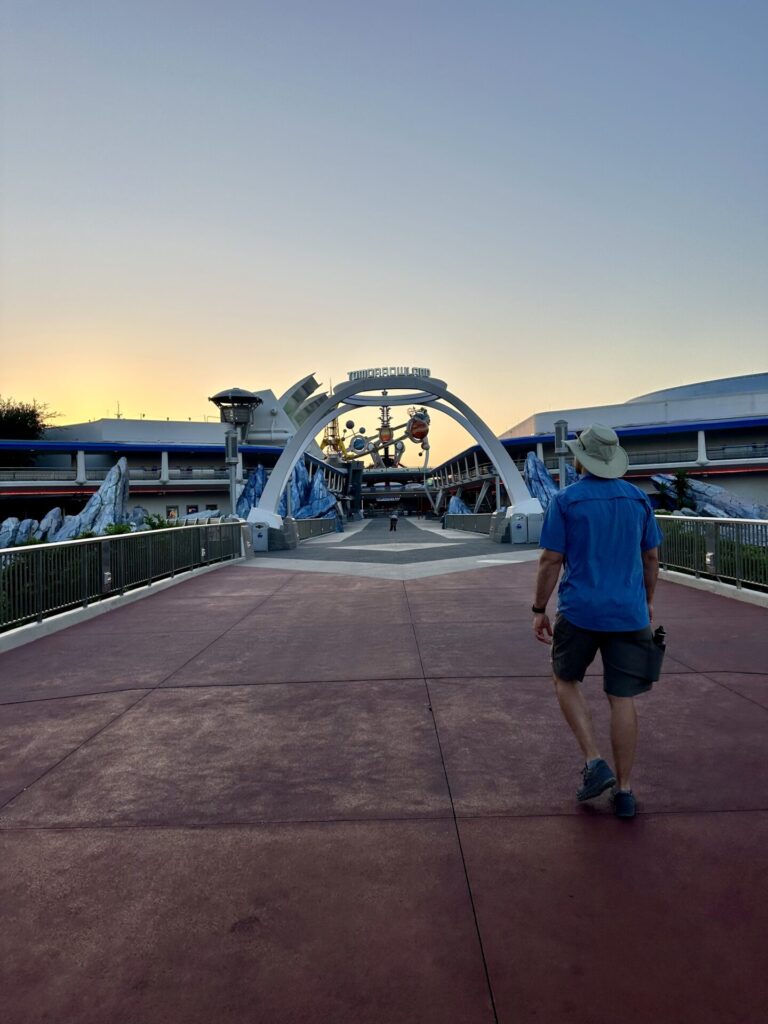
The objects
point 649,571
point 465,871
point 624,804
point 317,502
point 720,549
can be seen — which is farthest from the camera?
point 317,502

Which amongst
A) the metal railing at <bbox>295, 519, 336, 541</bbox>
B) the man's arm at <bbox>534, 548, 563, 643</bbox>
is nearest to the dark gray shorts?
the man's arm at <bbox>534, 548, 563, 643</bbox>

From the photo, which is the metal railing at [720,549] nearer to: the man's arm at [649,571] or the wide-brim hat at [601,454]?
the man's arm at [649,571]

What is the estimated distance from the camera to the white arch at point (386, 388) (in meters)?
27.1

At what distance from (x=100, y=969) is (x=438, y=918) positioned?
1185 mm

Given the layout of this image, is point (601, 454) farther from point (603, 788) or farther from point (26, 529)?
point (26, 529)

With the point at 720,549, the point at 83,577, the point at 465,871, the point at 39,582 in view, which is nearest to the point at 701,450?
the point at 720,549

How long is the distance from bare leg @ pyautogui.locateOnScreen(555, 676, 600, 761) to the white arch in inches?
921

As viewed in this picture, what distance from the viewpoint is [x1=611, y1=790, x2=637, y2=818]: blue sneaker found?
124 inches

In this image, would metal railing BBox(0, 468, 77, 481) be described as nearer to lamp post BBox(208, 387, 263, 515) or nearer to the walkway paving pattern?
lamp post BBox(208, 387, 263, 515)

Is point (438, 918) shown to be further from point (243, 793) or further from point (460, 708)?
point (460, 708)

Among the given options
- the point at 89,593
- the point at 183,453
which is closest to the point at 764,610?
the point at 89,593

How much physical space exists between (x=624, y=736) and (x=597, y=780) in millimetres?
258

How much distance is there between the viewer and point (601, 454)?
3406mm

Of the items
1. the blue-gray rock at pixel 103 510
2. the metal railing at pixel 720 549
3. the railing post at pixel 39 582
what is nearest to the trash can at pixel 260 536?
the metal railing at pixel 720 549
